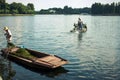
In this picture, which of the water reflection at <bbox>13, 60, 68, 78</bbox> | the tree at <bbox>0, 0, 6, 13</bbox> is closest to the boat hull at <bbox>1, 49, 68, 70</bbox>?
the water reflection at <bbox>13, 60, 68, 78</bbox>

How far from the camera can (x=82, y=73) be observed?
19.9 m

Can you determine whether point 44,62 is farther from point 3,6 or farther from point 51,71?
point 3,6

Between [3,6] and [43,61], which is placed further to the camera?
[3,6]

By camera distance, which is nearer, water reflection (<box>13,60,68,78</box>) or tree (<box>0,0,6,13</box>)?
water reflection (<box>13,60,68,78</box>)

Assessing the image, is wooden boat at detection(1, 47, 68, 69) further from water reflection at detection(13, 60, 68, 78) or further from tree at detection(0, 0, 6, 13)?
tree at detection(0, 0, 6, 13)

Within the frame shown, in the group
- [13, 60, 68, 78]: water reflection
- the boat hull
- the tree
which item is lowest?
[13, 60, 68, 78]: water reflection

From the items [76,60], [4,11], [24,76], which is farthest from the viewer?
[4,11]

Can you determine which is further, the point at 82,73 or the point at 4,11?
the point at 4,11

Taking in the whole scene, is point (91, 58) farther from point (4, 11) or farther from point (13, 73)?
point (4, 11)

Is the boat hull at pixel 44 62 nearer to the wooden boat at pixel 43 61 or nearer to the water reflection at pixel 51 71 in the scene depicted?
the wooden boat at pixel 43 61

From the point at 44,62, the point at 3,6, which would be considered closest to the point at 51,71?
the point at 44,62

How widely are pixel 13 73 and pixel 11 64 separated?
344cm

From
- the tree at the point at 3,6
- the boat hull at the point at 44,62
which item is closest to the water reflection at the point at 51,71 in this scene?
the boat hull at the point at 44,62

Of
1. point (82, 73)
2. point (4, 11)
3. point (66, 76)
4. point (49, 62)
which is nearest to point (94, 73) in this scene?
point (82, 73)
